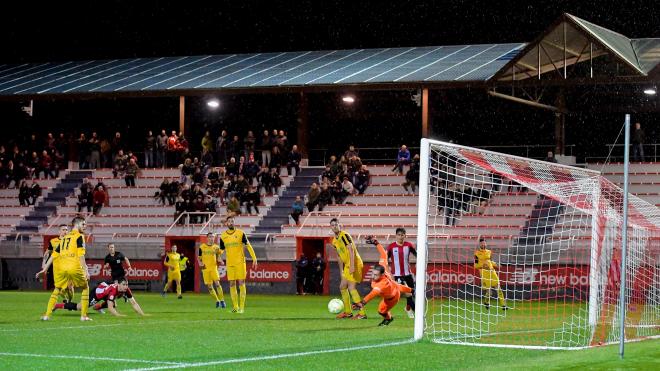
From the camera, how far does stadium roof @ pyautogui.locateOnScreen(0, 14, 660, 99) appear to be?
3481 centimetres

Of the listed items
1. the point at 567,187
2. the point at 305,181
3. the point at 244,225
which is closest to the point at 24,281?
the point at 244,225

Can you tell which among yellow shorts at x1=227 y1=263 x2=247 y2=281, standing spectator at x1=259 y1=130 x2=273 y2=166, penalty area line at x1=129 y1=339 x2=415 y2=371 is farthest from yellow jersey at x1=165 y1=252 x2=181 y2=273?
penalty area line at x1=129 y1=339 x2=415 y2=371

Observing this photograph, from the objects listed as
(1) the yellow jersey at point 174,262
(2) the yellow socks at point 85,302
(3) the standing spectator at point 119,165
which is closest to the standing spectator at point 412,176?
(1) the yellow jersey at point 174,262

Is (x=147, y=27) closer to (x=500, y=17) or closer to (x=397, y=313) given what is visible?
(x=500, y=17)

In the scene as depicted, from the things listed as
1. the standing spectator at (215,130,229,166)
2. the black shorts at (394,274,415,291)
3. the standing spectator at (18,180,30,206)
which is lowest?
the black shorts at (394,274,415,291)

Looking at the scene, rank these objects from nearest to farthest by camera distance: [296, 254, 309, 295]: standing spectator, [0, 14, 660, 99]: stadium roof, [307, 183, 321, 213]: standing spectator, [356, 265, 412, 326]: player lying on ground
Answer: [356, 265, 412, 326]: player lying on ground < [296, 254, 309, 295]: standing spectator < [0, 14, 660, 99]: stadium roof < [307, 183, 321, 213]: standing spectator

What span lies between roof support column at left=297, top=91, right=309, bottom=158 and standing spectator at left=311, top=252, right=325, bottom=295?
9.86 meters

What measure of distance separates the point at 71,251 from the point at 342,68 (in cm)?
2573

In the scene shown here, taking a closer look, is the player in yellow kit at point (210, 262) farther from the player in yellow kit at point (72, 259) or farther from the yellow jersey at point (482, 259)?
the player in yellow kit at point (72, 259)

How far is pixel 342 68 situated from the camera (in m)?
42.8

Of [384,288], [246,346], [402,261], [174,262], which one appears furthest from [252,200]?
[246,346]

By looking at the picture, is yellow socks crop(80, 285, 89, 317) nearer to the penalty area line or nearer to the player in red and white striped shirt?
the player in red and white striped shirt

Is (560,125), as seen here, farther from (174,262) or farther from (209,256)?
(209,256)

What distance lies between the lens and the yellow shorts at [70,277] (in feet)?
60.4
